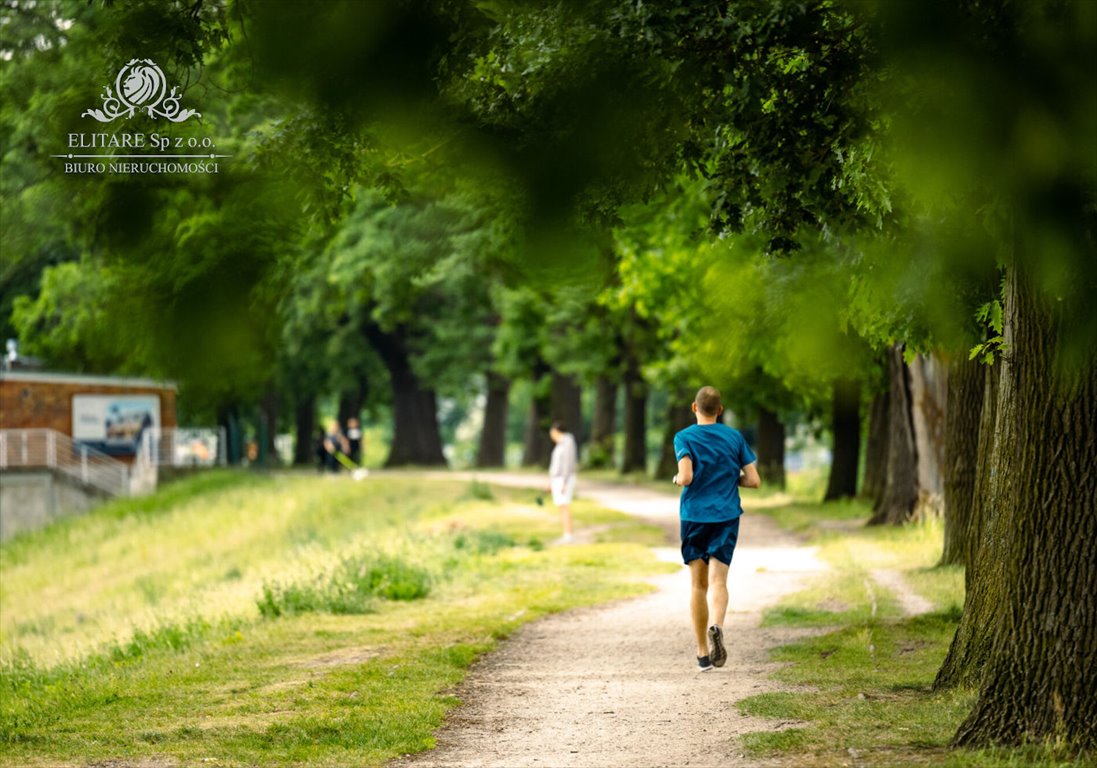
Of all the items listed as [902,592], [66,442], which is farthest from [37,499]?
[902,592]

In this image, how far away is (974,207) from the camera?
7.03 meters

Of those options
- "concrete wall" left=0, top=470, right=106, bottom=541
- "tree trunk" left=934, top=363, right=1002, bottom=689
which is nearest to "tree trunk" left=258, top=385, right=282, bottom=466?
"concrete wall" left=0, top=470, right=106, bottom=541

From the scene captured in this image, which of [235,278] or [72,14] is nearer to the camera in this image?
[235,278]

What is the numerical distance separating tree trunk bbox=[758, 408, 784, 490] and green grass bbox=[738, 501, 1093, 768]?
55.3 ft

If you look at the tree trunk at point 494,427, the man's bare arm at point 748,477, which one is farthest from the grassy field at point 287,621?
the tree trunk at point 494,427

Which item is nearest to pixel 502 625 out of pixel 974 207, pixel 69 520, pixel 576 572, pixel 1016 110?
pixel 576 572

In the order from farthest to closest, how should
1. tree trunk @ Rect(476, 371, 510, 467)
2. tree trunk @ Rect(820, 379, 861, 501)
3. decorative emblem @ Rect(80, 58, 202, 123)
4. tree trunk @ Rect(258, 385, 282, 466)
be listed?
tree trunk @ Rect(258, 385, 282, 466) → tree trunk @ Rect(476, 371, 510, 467) → tree trunk @ Rect(820, 379, 861, 501) → decorative emblem @ Rect(80, 58, 202, 123)

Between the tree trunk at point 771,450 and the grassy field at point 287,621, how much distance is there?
6.39 meters

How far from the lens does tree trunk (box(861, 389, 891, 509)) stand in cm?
2781

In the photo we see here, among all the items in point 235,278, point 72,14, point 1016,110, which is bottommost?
point 235,278

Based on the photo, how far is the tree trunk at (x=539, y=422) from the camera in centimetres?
5206

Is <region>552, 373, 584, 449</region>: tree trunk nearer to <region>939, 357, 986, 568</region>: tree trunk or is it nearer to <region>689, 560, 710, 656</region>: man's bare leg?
<region>939, 357, 986, 568</region>: tree trunk

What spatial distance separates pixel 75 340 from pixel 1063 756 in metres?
5.17

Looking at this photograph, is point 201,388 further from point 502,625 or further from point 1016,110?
point 502,625
